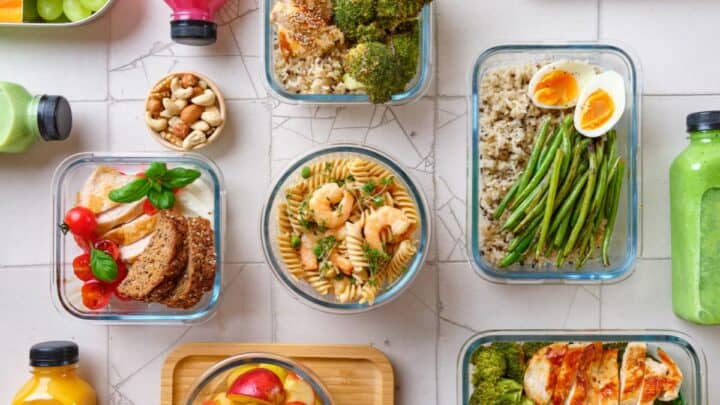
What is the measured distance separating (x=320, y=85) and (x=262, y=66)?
174 millimetres

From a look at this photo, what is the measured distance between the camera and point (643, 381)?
1754mm

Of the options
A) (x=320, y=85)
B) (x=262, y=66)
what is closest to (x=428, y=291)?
(x=320, y=85)

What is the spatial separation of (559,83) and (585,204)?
29 cm

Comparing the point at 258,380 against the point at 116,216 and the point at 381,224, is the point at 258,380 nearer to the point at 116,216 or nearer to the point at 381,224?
the point at 381,224

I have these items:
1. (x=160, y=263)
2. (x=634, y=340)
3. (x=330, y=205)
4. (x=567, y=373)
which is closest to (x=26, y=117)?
(x=160, y=263)

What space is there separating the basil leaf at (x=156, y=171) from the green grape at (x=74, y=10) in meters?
0.44

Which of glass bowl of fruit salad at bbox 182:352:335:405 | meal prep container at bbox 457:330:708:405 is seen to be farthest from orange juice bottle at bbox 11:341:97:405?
meal prep container at bbox 457:330:708:405

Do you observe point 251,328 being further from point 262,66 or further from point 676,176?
point 676,176

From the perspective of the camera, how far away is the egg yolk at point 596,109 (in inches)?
68.4

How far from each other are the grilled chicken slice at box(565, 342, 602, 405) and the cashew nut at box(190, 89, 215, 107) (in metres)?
1.06

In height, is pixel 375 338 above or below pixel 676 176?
below

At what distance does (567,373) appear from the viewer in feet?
5.69

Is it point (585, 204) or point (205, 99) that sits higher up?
point (205, 99)

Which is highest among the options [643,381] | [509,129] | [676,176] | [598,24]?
[598,24]
